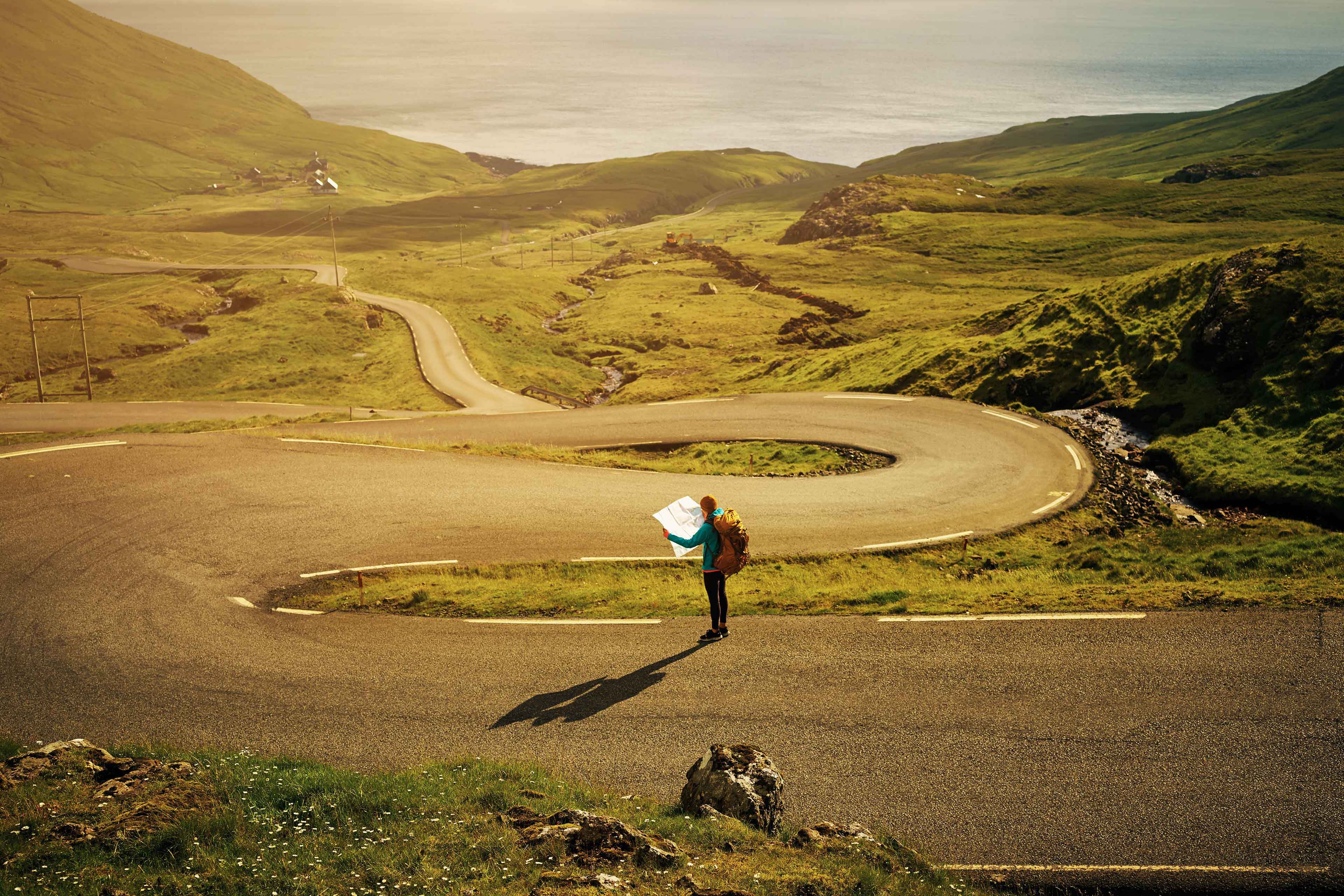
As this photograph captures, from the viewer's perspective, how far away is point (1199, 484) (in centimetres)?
2994

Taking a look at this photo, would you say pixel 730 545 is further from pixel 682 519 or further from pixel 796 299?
pixel 796 299

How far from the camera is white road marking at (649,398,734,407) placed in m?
48.9

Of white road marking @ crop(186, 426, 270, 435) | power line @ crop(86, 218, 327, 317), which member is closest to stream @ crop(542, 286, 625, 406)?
white road marking @ crop(186, 426, 270, 435)

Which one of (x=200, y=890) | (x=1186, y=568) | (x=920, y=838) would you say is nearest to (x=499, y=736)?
(x=200, y=890)

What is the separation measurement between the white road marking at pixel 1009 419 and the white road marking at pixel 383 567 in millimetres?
26545

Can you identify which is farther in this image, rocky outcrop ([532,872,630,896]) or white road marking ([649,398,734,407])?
white road marking ([649,398,734,407])

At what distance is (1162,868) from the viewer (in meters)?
11.3

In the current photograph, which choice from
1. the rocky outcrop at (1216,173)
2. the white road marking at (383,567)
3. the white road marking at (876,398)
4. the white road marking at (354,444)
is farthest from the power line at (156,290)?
the rocky outcrop at (1216,173)

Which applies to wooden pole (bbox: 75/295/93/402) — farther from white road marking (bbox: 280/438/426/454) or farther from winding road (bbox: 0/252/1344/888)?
winding road (bbox: 0/252/1344/888)

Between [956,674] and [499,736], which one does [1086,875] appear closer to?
[956,674]

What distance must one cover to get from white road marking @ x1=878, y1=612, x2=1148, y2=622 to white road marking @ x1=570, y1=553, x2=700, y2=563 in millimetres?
7070

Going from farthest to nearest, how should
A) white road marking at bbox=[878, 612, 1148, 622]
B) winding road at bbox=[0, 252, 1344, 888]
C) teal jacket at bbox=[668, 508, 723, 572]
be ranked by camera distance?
white road marking at bbox=[878, 612, 1148, 622]
teal jacket at bbox=[668, 508, 723, 572]
winding road at bbox=[0, 252, 1344, 888]

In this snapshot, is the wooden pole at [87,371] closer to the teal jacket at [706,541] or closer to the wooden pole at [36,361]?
the wooden pole at [36,361]

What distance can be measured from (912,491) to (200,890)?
25.4 m
